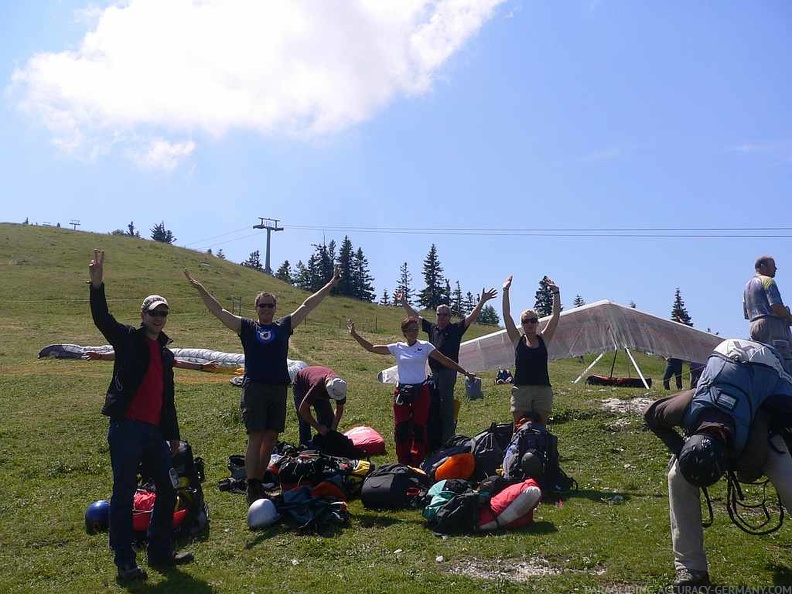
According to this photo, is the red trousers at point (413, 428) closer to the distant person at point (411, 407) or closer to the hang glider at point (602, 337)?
the distant person at point (411, 407)

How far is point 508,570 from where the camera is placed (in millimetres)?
5465

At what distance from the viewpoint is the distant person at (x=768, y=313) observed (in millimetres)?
7949

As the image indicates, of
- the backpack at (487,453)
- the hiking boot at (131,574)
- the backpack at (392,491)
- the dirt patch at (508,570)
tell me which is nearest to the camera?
the dirt patch at (508,570)

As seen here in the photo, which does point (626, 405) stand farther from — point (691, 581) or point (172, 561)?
point (172, 561)

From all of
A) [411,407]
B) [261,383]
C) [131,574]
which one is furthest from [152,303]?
[411,407]

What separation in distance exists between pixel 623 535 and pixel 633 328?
16261 millimetres

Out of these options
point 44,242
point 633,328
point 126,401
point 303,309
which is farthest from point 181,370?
point 44,242

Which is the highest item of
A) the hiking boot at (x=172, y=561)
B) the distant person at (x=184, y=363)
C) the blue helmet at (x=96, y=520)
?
the distant person at (x=184, y=363)

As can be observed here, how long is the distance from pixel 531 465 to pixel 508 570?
2326 millimetres

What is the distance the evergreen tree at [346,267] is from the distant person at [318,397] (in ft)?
293

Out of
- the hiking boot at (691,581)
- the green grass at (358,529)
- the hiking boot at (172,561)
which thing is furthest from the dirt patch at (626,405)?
the hiking boot at (172,561)

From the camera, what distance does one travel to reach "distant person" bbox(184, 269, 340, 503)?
7.63 meters

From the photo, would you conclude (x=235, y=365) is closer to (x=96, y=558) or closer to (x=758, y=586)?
(x=96, y=558)

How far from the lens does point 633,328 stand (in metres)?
21.5
